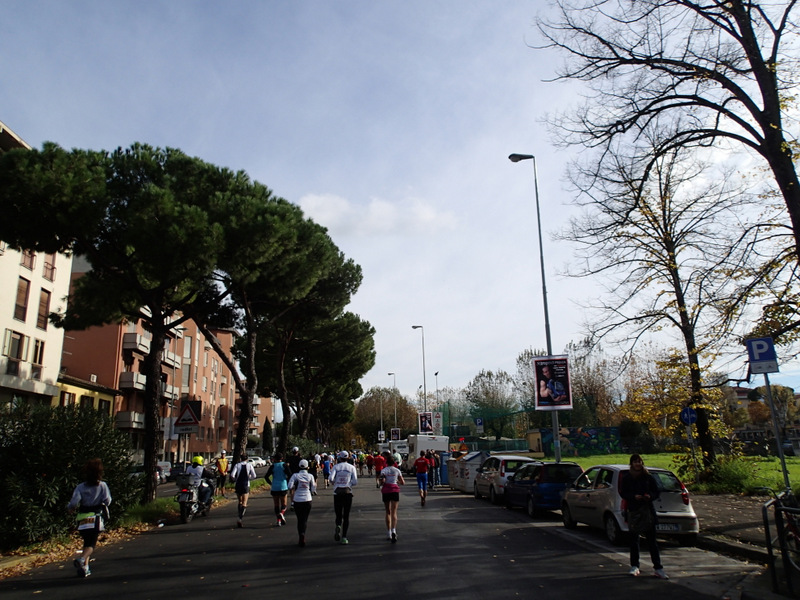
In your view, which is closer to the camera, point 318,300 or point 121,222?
point 121,222

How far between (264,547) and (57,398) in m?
27.8

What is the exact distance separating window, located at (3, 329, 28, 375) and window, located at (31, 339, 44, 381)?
858mm

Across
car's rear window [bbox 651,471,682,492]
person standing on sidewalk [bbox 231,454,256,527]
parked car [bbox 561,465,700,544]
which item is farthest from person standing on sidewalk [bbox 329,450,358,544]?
car's rear window [bbox 651,471,682,492]

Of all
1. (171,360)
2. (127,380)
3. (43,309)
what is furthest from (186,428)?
(171,360)

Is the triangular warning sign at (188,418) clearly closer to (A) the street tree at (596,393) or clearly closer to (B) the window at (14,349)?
(B) the window at (14,349)

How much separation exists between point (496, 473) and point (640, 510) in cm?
1240

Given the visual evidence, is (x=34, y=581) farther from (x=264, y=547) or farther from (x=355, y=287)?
(x=355, y=287)

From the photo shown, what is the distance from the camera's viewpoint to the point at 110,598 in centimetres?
719

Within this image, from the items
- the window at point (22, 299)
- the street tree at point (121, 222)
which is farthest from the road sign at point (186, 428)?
the window at point (22, 299)

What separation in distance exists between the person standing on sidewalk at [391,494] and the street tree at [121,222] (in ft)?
25.2

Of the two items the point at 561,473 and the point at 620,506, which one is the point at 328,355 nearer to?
the point at 561,473

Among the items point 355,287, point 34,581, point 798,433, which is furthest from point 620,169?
point 798,433

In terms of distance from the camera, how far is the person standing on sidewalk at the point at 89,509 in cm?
851

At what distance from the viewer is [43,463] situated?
1127 cm
